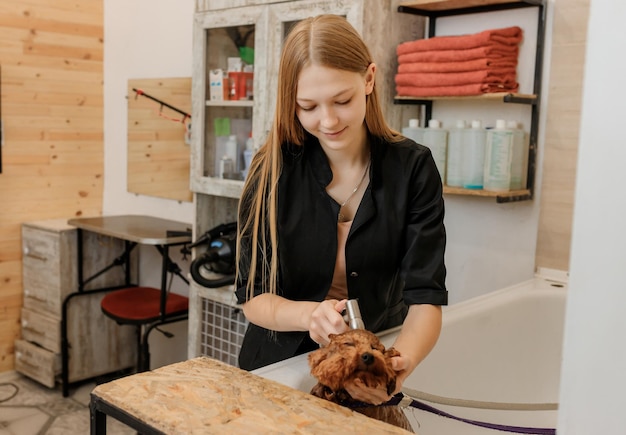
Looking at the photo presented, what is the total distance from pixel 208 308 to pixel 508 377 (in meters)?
1.34

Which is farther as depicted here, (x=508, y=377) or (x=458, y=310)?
(x=508, y=377)

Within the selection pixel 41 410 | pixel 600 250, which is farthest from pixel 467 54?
pixel 41 410

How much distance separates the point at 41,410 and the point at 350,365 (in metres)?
2.73

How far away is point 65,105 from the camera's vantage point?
3750 mm

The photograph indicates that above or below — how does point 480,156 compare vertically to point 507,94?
below

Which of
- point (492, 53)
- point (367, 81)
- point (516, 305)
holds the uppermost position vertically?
point (492, 53)

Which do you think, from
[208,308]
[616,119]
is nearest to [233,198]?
[208,308]

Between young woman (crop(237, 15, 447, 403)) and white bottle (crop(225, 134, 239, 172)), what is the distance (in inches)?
53.3

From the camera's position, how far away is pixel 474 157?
2328 millimetres

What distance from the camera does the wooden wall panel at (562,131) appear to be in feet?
7.24

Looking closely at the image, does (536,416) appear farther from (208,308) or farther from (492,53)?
(208,308)

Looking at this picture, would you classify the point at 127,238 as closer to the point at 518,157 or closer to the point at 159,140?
the point at 159,140

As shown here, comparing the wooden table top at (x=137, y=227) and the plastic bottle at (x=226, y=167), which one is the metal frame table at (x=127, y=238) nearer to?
the wooden table top at (x=137, y=227)

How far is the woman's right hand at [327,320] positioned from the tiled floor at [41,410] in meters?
2.15
